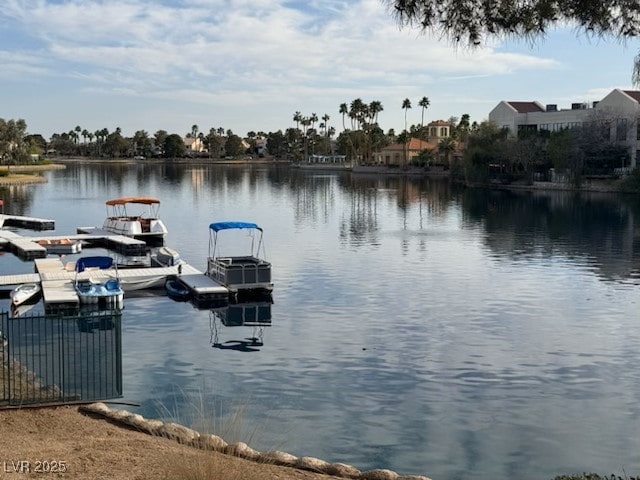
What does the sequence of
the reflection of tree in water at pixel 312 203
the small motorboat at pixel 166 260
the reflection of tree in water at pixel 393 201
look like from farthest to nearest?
the reflection of tree in water at pixel 312 203
the reflection of tree in water at pixel 393 201
the small motorboat at pixel 166 260

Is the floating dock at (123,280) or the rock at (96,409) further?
the floating dock at (123,280)

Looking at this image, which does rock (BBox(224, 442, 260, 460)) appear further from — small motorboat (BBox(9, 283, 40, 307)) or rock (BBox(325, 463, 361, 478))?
small motorboat (BBox(9, 283, 40, 307))

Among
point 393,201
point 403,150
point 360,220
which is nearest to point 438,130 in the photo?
point 403,150

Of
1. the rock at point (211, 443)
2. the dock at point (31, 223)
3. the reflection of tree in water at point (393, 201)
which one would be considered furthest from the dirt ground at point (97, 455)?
the dock at point (31, 223)

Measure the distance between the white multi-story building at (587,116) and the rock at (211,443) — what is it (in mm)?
103703

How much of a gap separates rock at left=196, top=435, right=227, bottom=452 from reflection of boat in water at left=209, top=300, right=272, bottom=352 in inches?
469

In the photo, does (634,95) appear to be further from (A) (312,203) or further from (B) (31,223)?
(B) (31,223)

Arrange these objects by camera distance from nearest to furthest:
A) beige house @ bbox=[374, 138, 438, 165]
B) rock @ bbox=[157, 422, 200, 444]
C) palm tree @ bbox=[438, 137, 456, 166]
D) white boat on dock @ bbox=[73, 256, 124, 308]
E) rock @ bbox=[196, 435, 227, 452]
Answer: rock @ bbox=[196, 435, 227, 452] < rock @ bbox=[157, 422, 200, 444] < white boat on dock @ bbox=[73, 256, 124, 308] < palm tree @ bbox=[438, 137, 456, 166] < beige house @ bbox=[374, 138, 438, 165]

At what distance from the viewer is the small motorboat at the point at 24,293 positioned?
29.9 m

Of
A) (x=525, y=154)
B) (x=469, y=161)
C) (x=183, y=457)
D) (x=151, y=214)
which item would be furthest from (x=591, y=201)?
(x=183, y=457)

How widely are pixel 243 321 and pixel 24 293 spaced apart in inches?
370

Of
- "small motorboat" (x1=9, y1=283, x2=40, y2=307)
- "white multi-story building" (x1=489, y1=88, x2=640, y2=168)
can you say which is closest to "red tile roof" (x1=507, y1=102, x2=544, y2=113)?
"white multi-story building" (x1=489, y1=88, x2=640, y2=168)

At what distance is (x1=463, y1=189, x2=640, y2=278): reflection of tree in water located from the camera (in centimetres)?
4712

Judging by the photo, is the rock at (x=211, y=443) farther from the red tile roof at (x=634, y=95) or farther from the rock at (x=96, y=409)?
the red tile roof at (x=634, y=95)
